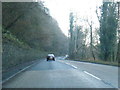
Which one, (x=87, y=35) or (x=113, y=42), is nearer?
(x=113, y=42)

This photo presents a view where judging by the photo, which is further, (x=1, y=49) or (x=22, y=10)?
(x=22, y=10)

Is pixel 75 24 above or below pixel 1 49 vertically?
above

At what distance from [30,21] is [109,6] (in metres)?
17.2

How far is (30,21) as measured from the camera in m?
45.0

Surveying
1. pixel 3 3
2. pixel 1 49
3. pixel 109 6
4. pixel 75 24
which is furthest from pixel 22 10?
pixel 75 24

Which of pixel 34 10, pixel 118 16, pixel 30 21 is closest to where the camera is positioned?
pixel 34 10

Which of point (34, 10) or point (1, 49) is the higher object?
point (34, 10)

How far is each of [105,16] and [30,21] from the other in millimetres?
16004

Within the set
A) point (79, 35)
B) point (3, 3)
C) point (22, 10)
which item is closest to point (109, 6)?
point (22, 10)

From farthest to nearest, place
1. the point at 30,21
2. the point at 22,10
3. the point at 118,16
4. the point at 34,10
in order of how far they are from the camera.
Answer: the point at 118,16 → the point at 30,21 → the point at 34,10 → the point at 22,10

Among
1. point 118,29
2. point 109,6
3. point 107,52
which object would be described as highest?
Result: point 109,6

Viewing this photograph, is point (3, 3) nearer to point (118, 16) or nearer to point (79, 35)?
point (118, 16)

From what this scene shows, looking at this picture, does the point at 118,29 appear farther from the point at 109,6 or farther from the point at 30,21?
the point at 30,21

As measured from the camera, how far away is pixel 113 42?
51.8 metres
